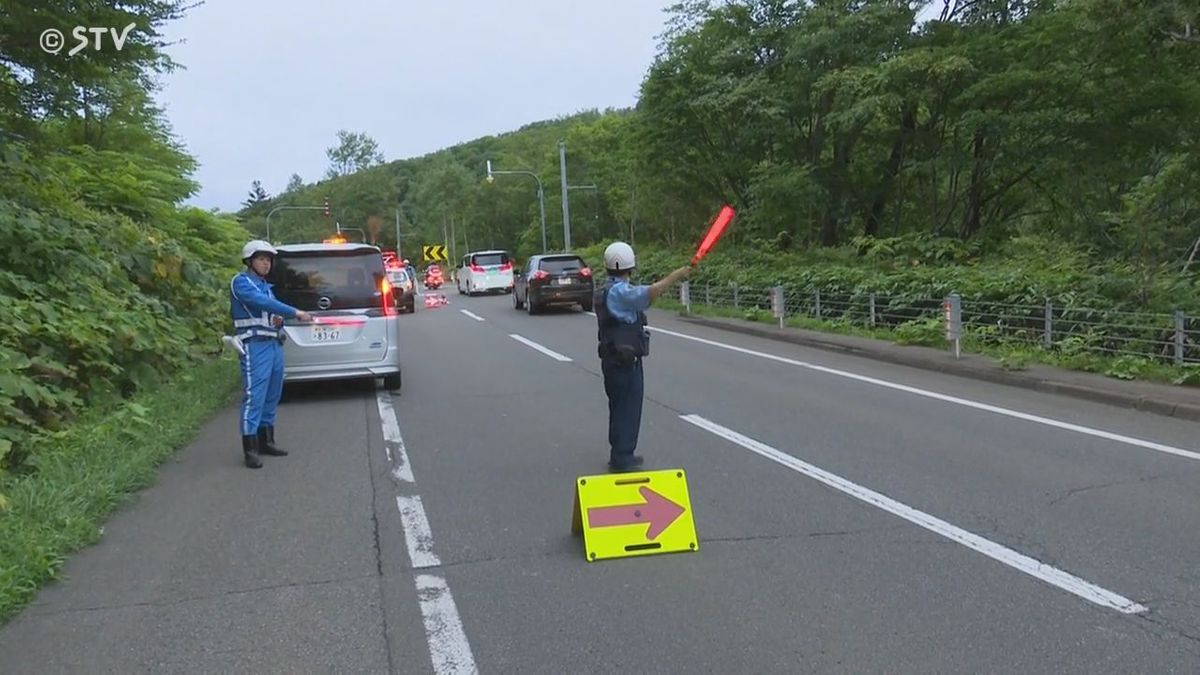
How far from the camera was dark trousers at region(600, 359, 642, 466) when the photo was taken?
6512 millimetres

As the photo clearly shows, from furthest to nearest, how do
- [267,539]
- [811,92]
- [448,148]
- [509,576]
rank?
[448,148] < [811,92] < [267,539] < [509,576]

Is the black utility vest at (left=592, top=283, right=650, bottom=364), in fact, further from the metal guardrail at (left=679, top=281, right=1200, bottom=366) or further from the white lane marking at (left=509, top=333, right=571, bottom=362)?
the white lane marking at (left=509, top=333, right=571, bottom=362)

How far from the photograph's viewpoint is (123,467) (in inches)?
265

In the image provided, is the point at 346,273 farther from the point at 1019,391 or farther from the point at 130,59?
the point at 1019,391

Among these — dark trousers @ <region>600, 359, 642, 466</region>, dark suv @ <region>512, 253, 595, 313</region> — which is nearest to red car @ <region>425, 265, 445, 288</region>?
dark suv @ <region>512, 253, 595, 313</region>

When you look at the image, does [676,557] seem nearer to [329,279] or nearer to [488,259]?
[329,279]

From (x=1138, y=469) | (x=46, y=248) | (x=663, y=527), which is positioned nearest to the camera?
(x=663, y=527)

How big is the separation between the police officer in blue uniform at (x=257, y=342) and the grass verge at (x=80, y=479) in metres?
0.80

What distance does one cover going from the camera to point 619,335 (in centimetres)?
637

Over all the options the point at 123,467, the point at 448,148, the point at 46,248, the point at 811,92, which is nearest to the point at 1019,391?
the point at 123,467

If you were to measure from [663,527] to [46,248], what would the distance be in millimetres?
8817

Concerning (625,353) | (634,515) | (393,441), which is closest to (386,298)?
(393,441)

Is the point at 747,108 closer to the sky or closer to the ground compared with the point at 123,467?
closer to the sky

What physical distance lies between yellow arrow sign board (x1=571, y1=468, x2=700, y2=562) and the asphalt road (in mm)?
95
